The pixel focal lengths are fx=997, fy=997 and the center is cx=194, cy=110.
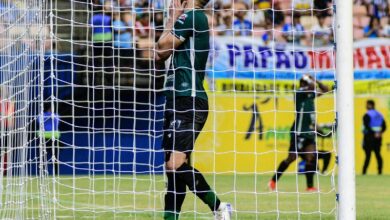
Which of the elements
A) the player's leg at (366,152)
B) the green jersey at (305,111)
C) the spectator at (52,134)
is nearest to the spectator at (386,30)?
the player's leg at (366,152)

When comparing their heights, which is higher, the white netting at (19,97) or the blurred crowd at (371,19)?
the blurred crowd at (371,19)

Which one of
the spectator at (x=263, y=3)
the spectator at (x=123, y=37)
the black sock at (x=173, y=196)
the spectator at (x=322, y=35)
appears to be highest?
the spectator at (x=263, y=3)

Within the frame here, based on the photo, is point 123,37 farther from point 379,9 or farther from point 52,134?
point 52,134

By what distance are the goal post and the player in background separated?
52.8 feet

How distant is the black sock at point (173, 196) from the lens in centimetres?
898

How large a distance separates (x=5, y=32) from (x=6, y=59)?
1.21 ft

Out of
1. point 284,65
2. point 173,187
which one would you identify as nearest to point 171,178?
point 173,187

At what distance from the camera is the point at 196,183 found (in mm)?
Result: 8945

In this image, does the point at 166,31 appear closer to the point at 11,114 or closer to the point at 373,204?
the point at 11,114

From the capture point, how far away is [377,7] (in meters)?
24.9

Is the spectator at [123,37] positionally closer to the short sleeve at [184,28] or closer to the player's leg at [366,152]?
the short sleeve at [184,28]

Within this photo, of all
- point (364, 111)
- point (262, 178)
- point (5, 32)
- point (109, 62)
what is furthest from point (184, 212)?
point (364, 111)

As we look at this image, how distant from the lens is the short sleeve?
897 centimetres

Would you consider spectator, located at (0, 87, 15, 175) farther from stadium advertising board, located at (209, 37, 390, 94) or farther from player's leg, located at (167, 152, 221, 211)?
stadium advertising board, located at (209, 37, 390, 94)
